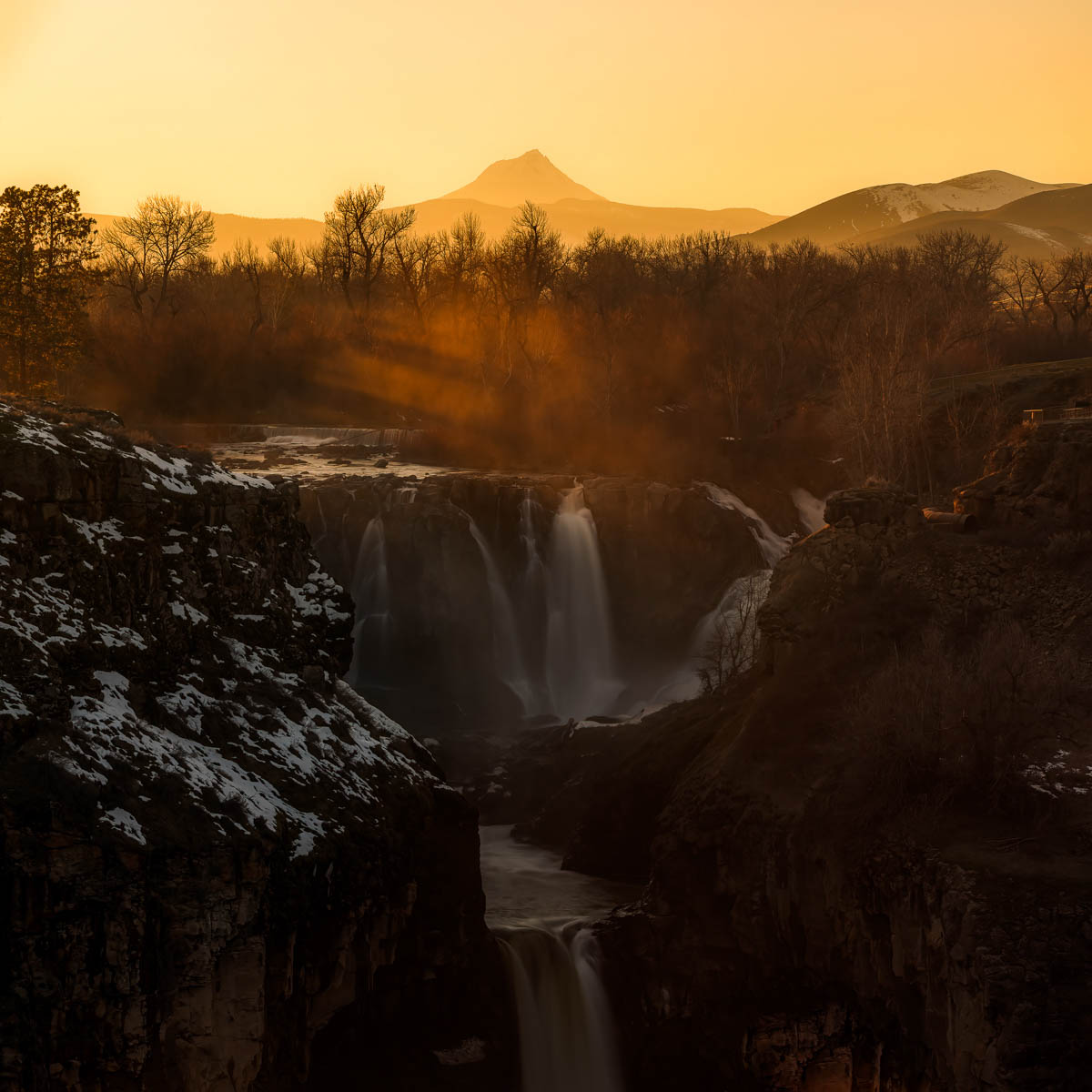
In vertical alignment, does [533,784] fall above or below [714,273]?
below

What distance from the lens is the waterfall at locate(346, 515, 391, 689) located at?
4659 centimetres

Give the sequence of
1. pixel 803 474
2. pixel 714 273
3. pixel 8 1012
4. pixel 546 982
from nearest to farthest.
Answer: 1. pixel 8 1012
2. pixel 546 982
3. pixel 803 474
4. pixel 714 273

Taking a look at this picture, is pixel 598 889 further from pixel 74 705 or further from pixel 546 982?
pixel 74 705

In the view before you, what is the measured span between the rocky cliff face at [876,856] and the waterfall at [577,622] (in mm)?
12854

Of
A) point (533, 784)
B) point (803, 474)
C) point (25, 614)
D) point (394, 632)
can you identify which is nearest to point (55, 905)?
point (25, 614)

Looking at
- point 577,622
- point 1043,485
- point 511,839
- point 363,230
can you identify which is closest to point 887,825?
point 1043,485

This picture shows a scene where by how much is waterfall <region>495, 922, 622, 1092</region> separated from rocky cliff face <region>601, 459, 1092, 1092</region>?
60cm

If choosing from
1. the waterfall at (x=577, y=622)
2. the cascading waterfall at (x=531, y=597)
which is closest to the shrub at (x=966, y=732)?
the waterfall at (x=577, y=622)

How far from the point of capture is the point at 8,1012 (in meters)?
20.2

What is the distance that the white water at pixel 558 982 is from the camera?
1104 inches

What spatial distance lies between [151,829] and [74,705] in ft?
8.50

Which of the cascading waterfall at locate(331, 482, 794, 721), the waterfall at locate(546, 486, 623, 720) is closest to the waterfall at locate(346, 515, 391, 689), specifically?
the cascading waterfall at locate(331, 482, 794, 721)

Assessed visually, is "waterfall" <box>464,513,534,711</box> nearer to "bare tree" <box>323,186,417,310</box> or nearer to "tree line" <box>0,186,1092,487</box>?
"tree line" <box>0,186,1092,487</box>

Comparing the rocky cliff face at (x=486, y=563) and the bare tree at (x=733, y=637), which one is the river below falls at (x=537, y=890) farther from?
the rocky cliff face at (x=486, y=563)
